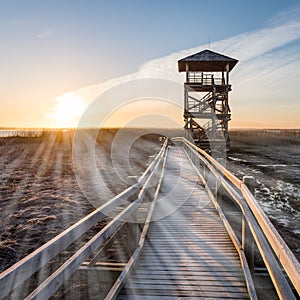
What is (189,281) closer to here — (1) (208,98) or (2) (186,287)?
(2) (186,287)

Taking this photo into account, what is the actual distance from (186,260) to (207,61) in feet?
72.8

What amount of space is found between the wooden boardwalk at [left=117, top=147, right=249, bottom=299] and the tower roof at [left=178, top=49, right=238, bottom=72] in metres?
19.0

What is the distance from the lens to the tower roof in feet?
79.5

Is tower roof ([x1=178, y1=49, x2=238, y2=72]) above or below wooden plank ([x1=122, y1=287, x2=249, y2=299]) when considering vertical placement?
above

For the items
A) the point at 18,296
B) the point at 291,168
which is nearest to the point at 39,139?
the point at 291,168

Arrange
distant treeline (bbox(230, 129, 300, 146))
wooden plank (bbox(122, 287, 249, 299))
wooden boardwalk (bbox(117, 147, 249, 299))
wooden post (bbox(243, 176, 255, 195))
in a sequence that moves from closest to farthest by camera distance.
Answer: wooden plank (bbox(122, 287, 249, 299)) < wooden boardwalk (bbox(117, 147, 249, 299)) < wooden post (bbox(243, 176, 255, 195)) < distant treeline (bbox(230, 129, 300, 146))

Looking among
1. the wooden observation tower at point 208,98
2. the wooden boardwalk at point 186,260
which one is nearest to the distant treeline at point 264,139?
the wooden observation tower at point 208,98

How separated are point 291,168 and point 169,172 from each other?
13927 millimetres

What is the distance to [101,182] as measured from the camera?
53.8ft

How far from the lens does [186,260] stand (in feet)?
14.6

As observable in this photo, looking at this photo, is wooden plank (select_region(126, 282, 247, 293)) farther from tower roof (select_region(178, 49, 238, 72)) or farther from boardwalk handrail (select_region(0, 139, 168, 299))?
tower roof (select_region(178, 49, 238, 72))

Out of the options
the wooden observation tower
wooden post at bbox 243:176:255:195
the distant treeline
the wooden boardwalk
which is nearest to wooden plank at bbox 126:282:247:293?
the wooden boardwalk

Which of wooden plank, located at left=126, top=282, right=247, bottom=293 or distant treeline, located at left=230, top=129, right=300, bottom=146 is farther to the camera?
distant treeline, located at left=230, top=129, right=300, bottom=146

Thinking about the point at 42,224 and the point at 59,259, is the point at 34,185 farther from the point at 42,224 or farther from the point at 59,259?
the point at 59,259
